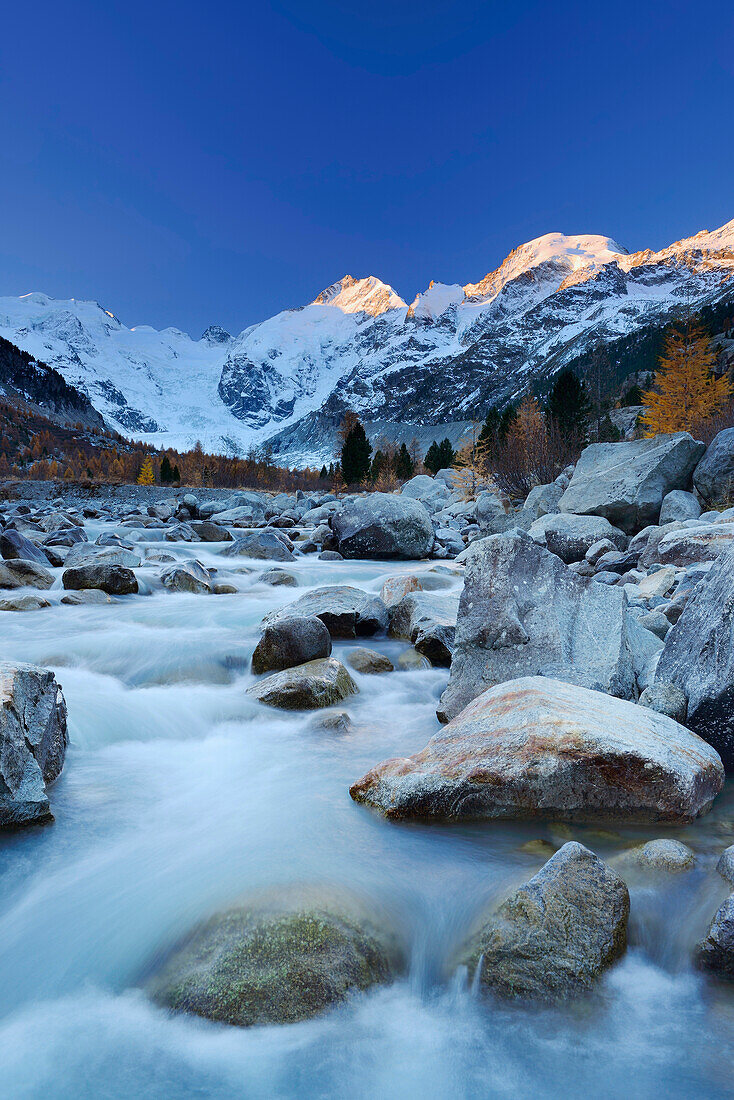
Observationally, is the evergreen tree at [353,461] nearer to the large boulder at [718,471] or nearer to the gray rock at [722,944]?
the large boulder at [718,471]

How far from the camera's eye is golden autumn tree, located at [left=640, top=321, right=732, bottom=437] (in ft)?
73.4

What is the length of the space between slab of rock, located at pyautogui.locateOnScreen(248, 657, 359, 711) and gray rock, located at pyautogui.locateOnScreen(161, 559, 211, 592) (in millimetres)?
5430

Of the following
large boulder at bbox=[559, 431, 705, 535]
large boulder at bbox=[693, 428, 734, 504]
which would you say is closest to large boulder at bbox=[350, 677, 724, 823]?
large boulder at bbox=[559, 431, 705, 535]

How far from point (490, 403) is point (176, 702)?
573 ft

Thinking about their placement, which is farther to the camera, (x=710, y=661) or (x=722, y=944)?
(x=710, y=661)

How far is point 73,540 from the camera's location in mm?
15133

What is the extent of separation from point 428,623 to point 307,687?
1725mm

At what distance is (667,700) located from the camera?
11.4 feet

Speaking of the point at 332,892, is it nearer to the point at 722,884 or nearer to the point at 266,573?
the point at 722,884

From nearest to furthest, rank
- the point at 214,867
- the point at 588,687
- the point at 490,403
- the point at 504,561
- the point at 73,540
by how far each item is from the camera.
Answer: the point at 214,867 < the point at 588,687 < the point at 504,561 < the point at 73,540 < the point at 490,403

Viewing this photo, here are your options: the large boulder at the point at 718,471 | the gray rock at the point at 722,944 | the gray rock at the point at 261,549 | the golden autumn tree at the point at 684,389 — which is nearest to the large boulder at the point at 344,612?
the gray rock at the point at 722,944

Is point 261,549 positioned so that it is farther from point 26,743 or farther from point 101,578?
point 26,743

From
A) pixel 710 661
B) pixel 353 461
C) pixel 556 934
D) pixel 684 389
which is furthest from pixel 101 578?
pixel 353 461

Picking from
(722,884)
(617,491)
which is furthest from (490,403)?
(722,884)
